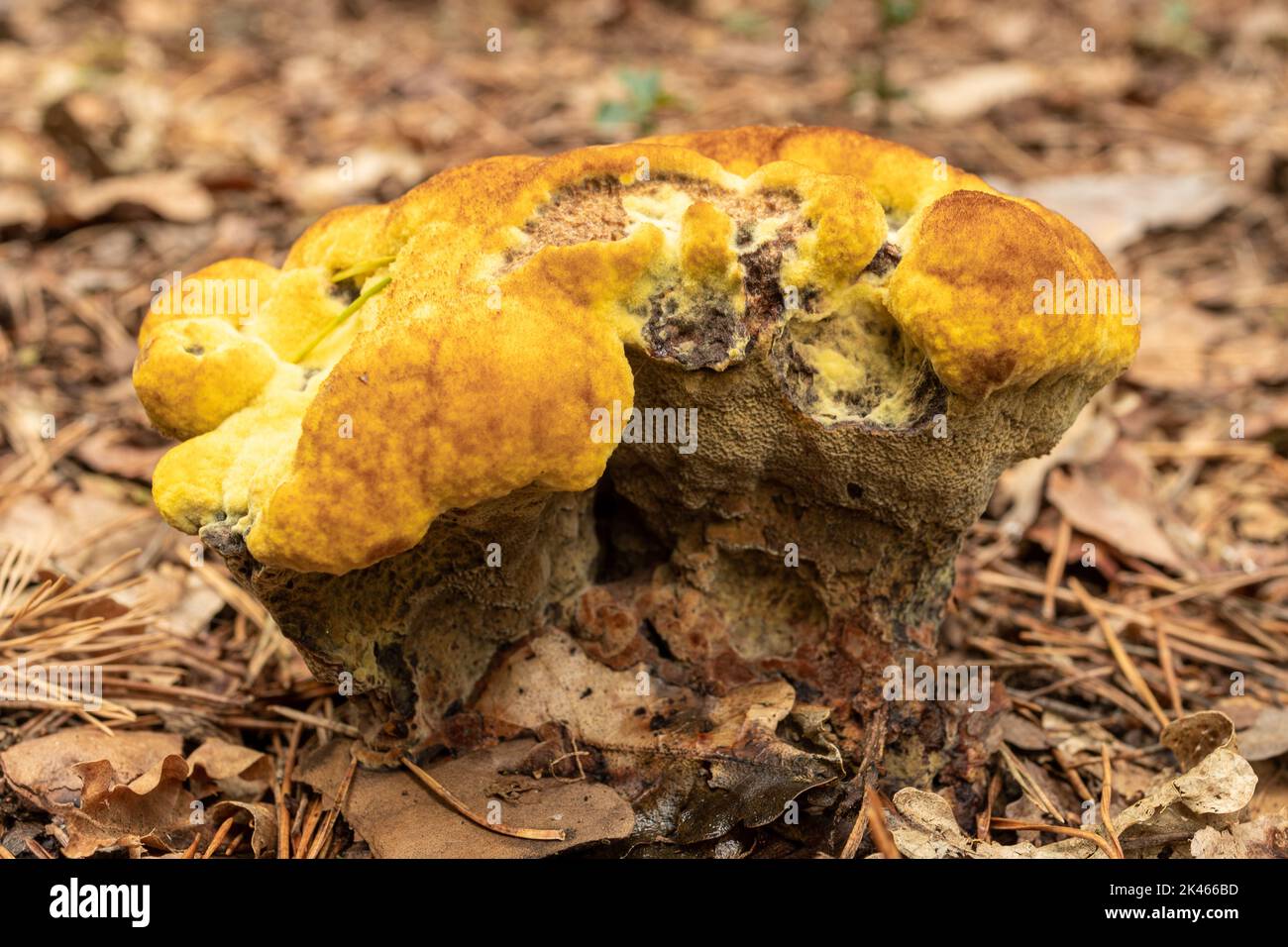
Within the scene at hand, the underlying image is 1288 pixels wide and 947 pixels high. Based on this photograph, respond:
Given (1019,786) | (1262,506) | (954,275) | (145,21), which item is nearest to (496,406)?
(954,275)

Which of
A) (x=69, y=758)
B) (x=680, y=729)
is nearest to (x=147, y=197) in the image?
(x=69, y=758)

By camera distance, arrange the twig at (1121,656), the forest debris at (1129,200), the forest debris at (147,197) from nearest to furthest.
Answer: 1. the twig at (1121,656)
2. the forest debris at (147,197)
3. the forest debris at (1129,200)

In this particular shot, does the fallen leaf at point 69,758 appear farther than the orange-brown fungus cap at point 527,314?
Yes

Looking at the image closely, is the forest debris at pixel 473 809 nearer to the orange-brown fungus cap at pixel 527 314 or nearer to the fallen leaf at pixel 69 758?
the fallen leaf at pixel 69 758

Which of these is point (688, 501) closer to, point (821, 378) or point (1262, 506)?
point (821, 378)

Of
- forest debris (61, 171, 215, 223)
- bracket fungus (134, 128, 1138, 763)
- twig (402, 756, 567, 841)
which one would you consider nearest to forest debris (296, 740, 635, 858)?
twig (402, 756, 567, 841)

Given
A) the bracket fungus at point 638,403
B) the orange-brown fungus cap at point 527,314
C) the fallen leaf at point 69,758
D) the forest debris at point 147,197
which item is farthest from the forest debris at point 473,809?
the forest debris at point 147,197
